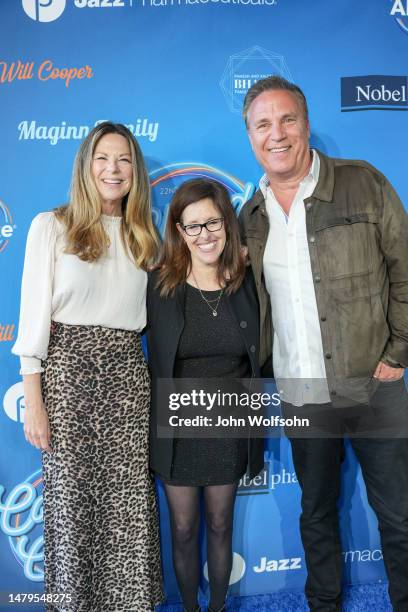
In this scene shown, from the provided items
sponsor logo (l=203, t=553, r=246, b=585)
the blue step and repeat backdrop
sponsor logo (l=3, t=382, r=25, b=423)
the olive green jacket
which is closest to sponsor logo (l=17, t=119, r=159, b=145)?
the blue step and repeat backdrop

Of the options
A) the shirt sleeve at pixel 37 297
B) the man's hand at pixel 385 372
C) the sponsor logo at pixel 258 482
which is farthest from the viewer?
the sponsor logo at pixel 258 482

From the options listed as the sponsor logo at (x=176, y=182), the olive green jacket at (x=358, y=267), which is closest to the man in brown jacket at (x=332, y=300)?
the olive green jacket at (x=358, y=267)

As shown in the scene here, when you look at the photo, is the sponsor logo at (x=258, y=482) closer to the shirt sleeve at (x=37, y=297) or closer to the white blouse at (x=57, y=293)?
the white blouse at (x=57, y=293)

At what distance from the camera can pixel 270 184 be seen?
80.1 inches

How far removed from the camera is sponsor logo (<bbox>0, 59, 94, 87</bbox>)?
2184mm

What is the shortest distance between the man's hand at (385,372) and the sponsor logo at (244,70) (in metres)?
1.25

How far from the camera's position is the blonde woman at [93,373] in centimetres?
184

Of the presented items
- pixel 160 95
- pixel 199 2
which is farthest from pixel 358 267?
pixel 199 2

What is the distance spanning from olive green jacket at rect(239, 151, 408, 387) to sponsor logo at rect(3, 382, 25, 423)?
134 centimetres

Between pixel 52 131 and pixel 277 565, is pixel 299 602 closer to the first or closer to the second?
pixel 277 565

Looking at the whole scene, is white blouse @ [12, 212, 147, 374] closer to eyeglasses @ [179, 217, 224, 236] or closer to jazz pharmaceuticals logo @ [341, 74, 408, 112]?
eyeglasses @ [179, 217, 224, 236]

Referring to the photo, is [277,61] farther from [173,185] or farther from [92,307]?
[92,307]

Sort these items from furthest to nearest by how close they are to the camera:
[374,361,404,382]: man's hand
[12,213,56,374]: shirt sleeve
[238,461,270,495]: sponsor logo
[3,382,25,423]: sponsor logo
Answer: [238,461,270,495]: sponsor logo → [3,382,25,423]: sponsor logo → [374,361,404,382]: man's hand → [12,213,56,374]: shirt sleeve

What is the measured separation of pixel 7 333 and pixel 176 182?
1009 millimetres
